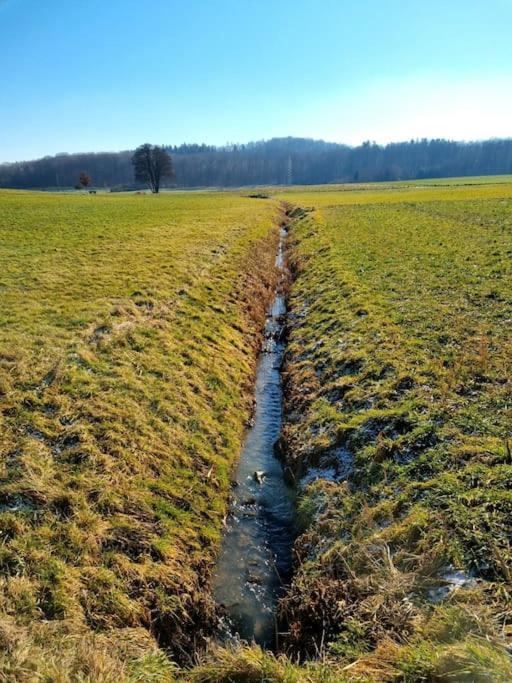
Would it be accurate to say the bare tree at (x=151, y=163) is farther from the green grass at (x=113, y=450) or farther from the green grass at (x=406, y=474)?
the green grass at (x=406, y=474)

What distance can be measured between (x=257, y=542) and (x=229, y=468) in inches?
85.1

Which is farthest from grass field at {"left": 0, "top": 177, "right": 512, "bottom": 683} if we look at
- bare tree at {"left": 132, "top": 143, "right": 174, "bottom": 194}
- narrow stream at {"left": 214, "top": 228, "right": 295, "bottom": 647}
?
bare tree at {"left": 132, "top": 143, "right": 174, "bottom": 194}

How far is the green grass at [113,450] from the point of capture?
5.93 metres

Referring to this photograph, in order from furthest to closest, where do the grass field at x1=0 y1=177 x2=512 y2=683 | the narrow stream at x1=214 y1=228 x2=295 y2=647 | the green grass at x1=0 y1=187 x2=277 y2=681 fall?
the narrow stream at x1=214 y1=228 x2=295 y2=647
the green grass at x1=0 y1=187 x2=277 y2=681
the grass field at x1=0 y1=177 x2=512 y2=683

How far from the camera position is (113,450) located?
868 cm

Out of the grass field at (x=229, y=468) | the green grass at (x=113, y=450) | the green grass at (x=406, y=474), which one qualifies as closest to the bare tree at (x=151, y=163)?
the green grass at (x=113, y=450)

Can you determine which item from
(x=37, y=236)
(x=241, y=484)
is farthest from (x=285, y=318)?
(x=37, y=236)

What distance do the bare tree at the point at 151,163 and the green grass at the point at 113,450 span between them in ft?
A: 324

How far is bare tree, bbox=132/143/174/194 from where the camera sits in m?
107

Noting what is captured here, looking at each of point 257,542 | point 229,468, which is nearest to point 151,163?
point 229,468

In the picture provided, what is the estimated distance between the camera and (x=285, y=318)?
786 inches

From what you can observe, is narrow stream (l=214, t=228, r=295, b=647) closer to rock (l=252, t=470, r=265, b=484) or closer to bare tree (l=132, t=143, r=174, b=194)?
rock (l=252, t=470, r=265, b=484)

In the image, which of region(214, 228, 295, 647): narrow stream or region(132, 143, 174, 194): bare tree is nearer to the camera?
region(214, 228, 295, 647): narrow stream

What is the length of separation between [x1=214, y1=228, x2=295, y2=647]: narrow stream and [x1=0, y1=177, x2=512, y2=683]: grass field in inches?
13.3
